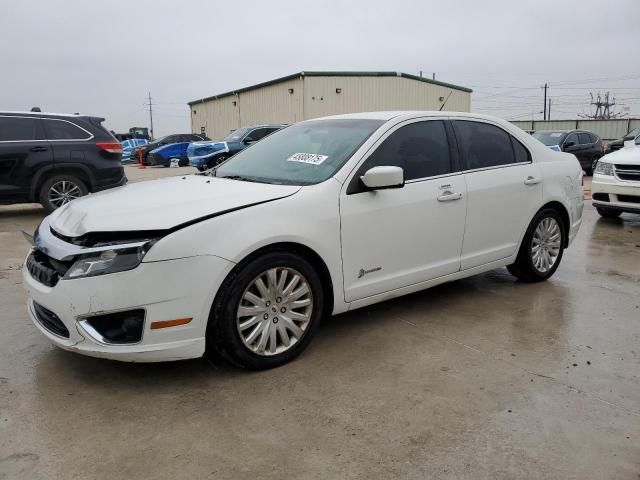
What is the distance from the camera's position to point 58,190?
28.0 feet

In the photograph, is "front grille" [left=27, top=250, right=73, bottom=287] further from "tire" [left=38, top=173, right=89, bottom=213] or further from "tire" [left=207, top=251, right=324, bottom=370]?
"tire" [left=38, top=173, right=89, bottom=213]

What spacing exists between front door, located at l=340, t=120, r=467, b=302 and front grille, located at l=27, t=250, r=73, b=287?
1637 millimetres

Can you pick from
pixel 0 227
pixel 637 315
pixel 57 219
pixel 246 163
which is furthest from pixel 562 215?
pixel 0 227

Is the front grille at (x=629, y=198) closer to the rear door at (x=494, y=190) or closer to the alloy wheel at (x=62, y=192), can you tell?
the rear door at (x=494, y=190)

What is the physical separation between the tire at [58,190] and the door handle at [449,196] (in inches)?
256

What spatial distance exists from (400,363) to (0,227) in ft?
23.7

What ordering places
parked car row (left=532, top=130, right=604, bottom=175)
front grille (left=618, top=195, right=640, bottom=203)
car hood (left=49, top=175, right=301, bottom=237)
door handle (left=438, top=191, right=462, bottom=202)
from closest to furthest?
car hood (left=49, top=175, right=301, bottom=237), door handle (left=438, top=191, right=462, bottom=202), front grille (left=618, top=195, right=640, bottom=203), parked car row (left=532, top=130, right=604, bottom=175)

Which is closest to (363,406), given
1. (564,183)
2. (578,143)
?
(564,183)

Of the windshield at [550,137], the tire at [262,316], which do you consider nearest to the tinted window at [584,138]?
the windshield at [550,137]

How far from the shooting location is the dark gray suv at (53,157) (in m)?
8.18

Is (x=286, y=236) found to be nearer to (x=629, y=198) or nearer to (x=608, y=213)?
(x=629, y=198)

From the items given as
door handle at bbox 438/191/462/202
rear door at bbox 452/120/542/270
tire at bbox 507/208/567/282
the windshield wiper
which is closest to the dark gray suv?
the windshield wiper

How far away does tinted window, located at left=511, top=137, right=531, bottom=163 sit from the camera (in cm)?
475

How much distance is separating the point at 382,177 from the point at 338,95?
27846 mm
